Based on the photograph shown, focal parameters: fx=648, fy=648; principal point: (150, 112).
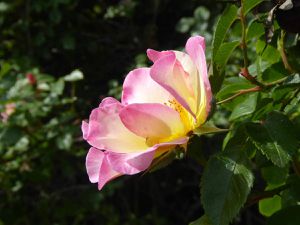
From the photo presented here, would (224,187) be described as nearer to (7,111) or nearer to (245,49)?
(245,49)

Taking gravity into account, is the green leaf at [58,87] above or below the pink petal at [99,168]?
below

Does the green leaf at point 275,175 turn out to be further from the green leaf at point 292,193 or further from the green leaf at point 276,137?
the green leaf at point 276,137

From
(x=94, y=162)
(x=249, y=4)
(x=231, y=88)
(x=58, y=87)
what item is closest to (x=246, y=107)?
(x=231, y=88)

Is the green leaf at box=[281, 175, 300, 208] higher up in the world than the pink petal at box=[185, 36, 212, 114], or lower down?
lower down

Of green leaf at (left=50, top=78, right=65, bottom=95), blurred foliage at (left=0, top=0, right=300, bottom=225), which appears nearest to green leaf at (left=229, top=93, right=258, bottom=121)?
blurred foliage at (left=0, top=0, right=300, bottom=225)

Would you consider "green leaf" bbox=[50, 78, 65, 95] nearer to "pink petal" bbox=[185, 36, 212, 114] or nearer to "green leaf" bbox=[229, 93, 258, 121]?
"green leaf" bbox=[229, 93, 258, 121]

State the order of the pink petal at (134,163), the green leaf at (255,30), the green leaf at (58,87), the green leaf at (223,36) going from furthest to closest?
the green leaf at (58,87)
the green leaf at (255,30)
the green leaf at (223,36)
the pink petal at (134,163)

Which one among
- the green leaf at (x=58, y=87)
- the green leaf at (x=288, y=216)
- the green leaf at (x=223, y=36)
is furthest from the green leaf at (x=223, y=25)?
the green leaf at (x=58, y=87)
